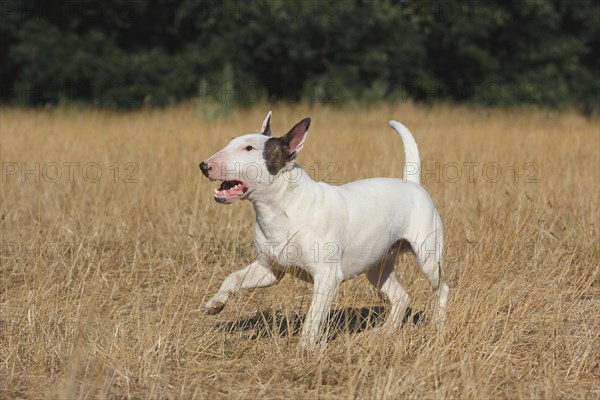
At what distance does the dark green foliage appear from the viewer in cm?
2447

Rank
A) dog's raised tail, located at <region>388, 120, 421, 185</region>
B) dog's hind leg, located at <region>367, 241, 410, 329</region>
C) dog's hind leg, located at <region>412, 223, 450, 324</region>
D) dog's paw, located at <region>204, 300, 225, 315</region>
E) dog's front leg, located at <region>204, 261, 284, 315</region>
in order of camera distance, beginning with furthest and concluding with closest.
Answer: dog's raised tail, located at <region>388, 120, 421, 185</region>
dog's hind leg, located at <region>367, 241, 410, 329</region>
dog's hind leg, located at <region>412, 223, 450, 324</region>
dog's front leg, located at <region>204, 261, 284, 315</region>
dog's paw, located at <region>204, 300, 225, 315</region>

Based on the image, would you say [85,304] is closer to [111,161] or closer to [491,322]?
[491,322]

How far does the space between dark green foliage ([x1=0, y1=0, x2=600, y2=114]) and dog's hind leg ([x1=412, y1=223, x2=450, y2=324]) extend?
658 inches

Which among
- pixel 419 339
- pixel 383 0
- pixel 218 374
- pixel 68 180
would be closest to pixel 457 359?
pixel 419 339

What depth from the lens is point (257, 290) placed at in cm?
659

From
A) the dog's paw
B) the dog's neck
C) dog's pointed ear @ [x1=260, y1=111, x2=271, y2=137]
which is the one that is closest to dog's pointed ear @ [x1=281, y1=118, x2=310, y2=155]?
the dog's neck

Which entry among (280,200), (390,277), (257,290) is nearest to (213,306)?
(280,200)

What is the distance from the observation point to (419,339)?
491cm

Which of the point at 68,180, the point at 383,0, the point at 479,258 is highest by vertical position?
the point at 383,0

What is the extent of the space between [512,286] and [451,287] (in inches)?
50.1

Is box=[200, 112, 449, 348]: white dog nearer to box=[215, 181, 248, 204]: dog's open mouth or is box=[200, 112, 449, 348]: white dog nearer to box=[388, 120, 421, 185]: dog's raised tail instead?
box=[215, 181, 248, 204]: dog's open mouth

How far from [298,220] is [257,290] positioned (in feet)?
5.90

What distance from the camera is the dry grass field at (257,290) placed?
4320 mm

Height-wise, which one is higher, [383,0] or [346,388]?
[383,0]
